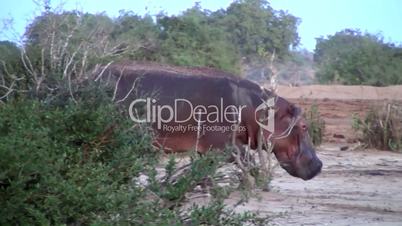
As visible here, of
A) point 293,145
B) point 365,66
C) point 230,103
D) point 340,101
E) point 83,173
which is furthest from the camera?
point 365,66

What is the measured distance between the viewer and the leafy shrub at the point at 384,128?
17.0 meters

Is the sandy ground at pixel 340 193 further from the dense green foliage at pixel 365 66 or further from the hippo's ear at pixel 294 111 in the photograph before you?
the dense green foliage at pixel 365 66

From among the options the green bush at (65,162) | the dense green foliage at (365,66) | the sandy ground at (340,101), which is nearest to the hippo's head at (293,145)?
the green bush at (65,162)

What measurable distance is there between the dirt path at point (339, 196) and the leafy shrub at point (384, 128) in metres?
1.93

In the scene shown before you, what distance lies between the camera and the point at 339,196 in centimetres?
1016

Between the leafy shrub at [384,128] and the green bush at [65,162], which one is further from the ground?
the green bush at [65,162]

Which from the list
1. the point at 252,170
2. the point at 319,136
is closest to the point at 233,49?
the point at 319,136

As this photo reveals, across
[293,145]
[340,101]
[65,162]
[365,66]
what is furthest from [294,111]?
[365,66]

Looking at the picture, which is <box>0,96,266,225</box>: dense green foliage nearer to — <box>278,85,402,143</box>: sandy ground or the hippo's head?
the hippo's head

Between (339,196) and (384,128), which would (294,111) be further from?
(384,128)

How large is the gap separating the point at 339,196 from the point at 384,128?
7.25 metres

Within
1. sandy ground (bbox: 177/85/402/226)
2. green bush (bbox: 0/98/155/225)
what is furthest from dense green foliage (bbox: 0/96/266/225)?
sandy ground (bbox: 177/85/402/226)

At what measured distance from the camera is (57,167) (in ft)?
16.1

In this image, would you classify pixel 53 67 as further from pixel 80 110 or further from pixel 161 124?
pixel 161 124
